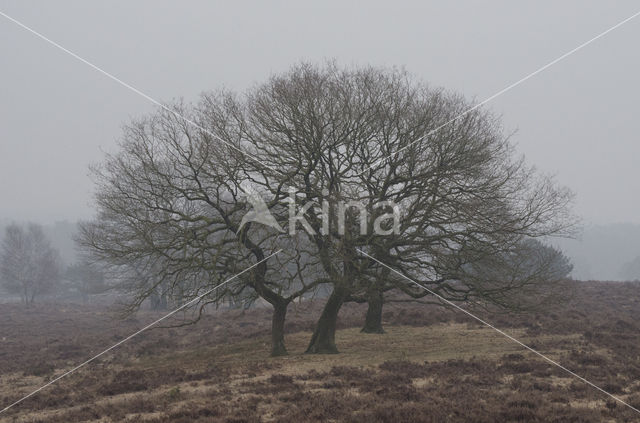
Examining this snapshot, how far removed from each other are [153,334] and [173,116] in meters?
20.0

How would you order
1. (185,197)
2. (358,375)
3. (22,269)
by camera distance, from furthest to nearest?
(22,269) → (185,197) → (358,375)

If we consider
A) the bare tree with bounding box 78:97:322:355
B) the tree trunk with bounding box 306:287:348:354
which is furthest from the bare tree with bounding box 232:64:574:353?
the bare tree with bounding box 78:97:322:355

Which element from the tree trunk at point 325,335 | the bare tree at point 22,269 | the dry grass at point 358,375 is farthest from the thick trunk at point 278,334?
the bare tree at point 22,269

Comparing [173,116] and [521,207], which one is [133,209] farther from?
[521,207]

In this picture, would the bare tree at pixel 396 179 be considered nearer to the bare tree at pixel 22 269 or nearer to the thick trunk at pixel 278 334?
the thick trunk at pixel 278 334

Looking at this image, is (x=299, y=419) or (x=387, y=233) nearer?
(x=299, y=419)

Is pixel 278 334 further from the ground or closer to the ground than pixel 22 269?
closer to the ground

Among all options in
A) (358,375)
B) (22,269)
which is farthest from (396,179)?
(22,269)

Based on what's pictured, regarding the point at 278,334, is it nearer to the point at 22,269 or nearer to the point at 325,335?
the point at 325,335

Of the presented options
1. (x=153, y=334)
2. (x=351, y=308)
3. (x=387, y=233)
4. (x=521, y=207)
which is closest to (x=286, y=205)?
(x=387, y=233)

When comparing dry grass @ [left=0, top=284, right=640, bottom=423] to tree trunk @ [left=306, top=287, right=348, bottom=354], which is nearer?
dry grass @ [left=0, top=284, right=640, bottom=423]

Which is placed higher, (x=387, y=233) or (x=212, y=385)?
(x=387, y=233)

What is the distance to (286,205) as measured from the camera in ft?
63.8

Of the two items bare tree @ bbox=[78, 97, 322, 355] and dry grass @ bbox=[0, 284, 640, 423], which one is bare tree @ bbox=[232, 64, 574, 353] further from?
dry grass @ bbox=[0, 284, 640, 423]
